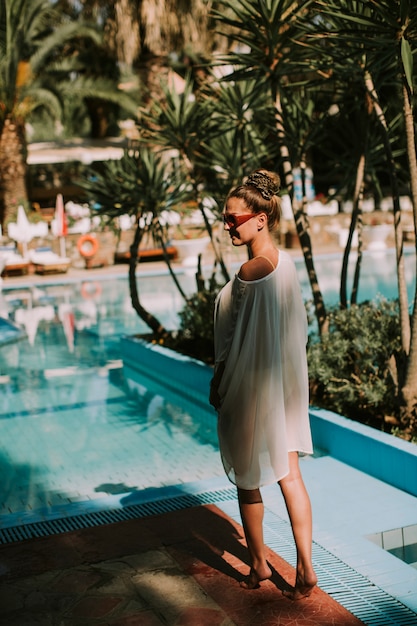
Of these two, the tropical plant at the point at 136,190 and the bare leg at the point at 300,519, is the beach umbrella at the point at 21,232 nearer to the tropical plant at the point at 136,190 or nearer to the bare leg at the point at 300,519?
the tropical plant at the point at 136,190

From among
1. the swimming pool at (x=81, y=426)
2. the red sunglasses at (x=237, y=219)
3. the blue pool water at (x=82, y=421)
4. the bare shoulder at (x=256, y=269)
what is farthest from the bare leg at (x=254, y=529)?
the swimming pool at (x=81, y=426)

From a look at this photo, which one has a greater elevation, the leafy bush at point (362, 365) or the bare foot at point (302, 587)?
the leafy bush at point (362, 365)

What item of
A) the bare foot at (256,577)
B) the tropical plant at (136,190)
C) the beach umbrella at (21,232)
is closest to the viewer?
the bare foot at (256,577)

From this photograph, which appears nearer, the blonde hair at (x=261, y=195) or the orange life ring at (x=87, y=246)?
the blonde hair at (x=261, y=195)

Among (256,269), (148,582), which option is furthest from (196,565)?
(256,269)

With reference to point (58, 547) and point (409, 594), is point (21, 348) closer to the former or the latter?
point (58, 547)

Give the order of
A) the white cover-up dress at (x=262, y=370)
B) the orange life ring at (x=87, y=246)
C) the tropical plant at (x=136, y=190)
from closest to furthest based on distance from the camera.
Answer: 1. the white cover-up dress at (x=262, y=370)
2. the tropical plant at (x=136, y=190)
3. the orange life ring at (x=87, y=246)

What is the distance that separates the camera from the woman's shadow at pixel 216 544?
380 centimetres

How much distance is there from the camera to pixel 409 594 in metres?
3.67

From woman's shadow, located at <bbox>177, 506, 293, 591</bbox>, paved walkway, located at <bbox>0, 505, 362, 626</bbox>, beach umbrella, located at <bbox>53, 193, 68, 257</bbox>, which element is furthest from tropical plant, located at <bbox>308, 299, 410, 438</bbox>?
beach umbrella, located at <bbox>53, 193, 68, 257</bbox>

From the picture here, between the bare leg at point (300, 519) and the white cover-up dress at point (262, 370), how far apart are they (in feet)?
0.28

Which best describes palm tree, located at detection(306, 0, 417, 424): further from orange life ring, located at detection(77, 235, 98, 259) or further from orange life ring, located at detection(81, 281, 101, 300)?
orange life ring, located at detection(77, 235, 98, 259)

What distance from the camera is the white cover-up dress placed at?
11.0 feet

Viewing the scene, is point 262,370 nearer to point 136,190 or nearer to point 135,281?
point 136,190
